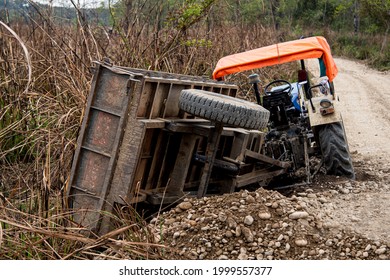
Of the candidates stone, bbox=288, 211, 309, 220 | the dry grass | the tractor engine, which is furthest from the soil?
the tractor engine

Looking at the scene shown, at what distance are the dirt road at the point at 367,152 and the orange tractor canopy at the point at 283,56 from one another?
1.54 m

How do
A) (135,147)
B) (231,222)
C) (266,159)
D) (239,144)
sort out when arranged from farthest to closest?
(266,159)
(239,144)
(135,147)
(231,222)

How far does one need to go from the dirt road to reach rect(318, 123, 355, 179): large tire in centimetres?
29

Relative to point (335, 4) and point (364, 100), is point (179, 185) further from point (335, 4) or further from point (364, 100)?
point (335, 4)

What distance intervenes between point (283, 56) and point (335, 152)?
1366 millimetres

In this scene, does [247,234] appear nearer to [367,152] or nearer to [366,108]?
[367,152]

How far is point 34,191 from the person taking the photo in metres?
5.51

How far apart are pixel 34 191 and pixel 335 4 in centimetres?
4884

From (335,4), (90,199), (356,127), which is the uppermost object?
(335,4)

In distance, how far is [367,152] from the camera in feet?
32.8

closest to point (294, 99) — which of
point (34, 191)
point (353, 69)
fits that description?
point (34, 191)

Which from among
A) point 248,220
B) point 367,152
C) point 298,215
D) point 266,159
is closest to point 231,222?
point 248,220

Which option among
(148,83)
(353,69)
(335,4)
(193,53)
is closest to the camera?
(148,83)

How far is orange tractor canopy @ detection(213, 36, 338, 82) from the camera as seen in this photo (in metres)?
7.59
